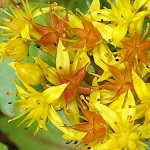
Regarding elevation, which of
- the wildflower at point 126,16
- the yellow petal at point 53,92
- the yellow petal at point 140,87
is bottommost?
the yellow petal at point 140,87

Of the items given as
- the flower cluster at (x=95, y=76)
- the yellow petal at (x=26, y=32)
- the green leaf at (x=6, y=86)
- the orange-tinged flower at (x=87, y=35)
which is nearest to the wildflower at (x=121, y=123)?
the flower cluster at (x=95, y=76)

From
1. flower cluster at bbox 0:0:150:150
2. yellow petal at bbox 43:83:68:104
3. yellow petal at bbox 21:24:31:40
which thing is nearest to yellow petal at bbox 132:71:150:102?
flower cluster at bbox 0:0:150:150

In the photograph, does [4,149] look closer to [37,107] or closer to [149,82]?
[37,107]

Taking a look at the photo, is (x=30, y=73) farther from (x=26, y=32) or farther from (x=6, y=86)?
(x=6, y=86)

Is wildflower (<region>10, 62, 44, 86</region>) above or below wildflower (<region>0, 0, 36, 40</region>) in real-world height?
below

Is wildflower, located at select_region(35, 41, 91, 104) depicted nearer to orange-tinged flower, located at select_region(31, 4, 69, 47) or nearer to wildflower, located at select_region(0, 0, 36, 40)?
orange-tinged flower, located at select_region(31, 4, 69, 47)

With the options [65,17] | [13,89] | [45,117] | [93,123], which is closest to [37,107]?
[45,117]

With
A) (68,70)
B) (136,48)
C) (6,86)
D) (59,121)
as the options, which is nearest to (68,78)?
(68,70)

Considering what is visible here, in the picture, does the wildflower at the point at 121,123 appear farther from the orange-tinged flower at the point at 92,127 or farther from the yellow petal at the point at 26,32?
the yellow petal at the point at 26,32
